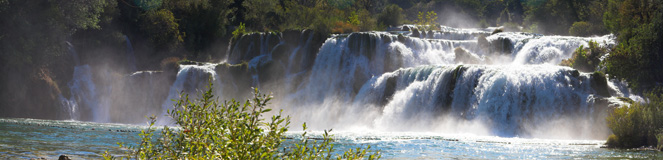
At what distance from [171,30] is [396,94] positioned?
20.3 m

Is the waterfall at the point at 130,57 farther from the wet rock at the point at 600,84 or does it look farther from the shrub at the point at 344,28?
the wet rock at the point at 600,84

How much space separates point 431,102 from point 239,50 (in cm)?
1805

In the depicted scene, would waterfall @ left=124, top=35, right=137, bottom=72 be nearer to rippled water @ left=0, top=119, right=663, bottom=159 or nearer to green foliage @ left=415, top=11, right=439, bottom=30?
rippled water @ left=0, top=119, right=663, bottom=159

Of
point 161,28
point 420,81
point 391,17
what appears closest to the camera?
point 420,81

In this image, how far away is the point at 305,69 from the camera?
44906 mm

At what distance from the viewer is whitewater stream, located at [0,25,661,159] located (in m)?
24.4

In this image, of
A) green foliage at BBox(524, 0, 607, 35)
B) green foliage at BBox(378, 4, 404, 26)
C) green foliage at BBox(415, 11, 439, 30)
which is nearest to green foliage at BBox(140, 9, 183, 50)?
green foliage at BBox(415, 11, 439, 30)

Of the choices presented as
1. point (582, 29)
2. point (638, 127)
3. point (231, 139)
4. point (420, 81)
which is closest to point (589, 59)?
point (420, 81)

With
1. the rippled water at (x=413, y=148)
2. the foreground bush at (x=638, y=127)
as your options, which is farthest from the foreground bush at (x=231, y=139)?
the foreground bush at (x=638, y=127)

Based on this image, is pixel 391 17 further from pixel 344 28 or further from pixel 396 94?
pixel 396 94

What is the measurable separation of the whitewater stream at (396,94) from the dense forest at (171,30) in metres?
1.30

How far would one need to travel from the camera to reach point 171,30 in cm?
4947

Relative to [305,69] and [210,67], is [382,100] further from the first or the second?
[210,67]

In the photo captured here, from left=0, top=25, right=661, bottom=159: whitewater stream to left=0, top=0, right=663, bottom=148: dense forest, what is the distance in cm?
130
